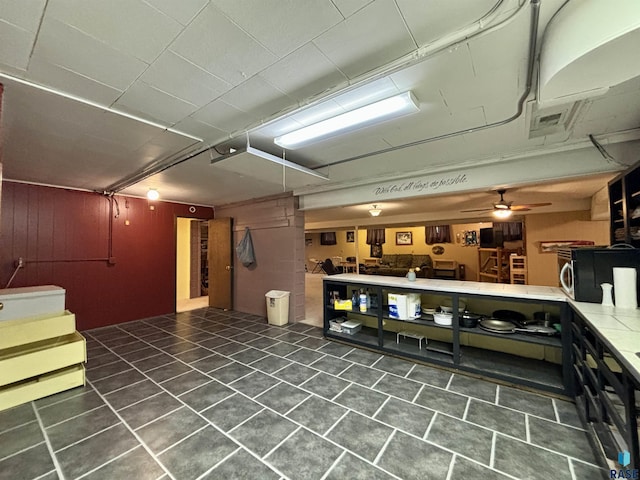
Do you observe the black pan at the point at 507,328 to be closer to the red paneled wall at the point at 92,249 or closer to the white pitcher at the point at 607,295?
the white pitcher at the point at 607,295

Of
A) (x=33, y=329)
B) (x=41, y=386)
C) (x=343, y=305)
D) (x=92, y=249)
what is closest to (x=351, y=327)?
(x=343, y=305)

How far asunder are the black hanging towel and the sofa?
17.6 ft

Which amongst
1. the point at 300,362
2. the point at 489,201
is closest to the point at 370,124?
the point at 300,362

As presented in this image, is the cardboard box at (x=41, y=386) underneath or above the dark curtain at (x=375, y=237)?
underneath

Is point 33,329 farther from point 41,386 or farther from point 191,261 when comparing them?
point 191,261

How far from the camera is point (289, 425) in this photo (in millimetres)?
2045

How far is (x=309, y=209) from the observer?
494 cm

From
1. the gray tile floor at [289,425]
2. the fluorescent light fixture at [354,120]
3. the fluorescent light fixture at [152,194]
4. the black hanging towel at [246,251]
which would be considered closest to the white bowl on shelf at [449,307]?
the gray tile floor at [289,425]

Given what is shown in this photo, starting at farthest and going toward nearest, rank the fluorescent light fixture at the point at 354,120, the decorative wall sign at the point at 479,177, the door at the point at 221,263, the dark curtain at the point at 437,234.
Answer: the dark curtain at the point at 437,234 → the door at the point at 221,263 → the decorative wall sign at the point at 479,177 → the fluorescent light fixture at the point at 354,120

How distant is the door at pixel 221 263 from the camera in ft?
19.5

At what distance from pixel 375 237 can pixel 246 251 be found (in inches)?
296

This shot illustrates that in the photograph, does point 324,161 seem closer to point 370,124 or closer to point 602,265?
point 370,124

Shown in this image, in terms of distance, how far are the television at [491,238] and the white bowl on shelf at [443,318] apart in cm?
694

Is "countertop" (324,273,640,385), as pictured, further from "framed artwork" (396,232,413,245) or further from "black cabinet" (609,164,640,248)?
"framed artwork" (396,232,413,245)
